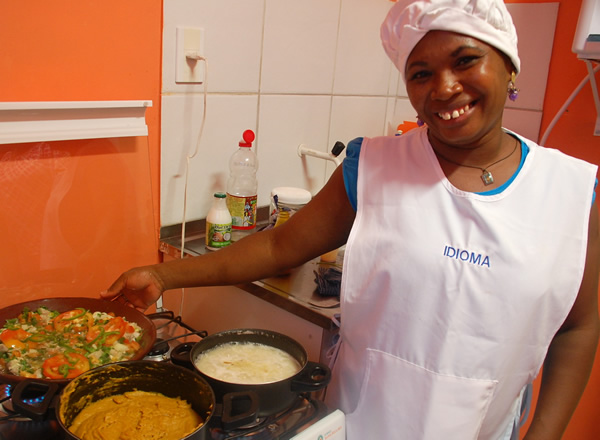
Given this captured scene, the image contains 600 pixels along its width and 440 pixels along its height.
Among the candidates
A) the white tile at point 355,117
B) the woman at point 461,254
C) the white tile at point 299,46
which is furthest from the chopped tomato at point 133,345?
the white tile at point 355,117

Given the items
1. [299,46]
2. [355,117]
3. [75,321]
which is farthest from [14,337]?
[355,117]

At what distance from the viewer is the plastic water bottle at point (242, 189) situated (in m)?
1.65

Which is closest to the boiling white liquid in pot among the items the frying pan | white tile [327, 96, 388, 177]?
the frying pan

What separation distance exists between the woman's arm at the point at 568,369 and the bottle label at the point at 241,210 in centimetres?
90

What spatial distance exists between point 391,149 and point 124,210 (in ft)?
2.31

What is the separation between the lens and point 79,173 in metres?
1.31

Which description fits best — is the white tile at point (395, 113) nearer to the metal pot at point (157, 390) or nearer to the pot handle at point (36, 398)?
the metal pot at point (157, 390)

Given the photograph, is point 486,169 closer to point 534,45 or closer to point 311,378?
point 311,378

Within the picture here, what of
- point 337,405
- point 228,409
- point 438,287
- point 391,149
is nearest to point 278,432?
point 228,409

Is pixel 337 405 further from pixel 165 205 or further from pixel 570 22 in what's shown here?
pixel 570 22

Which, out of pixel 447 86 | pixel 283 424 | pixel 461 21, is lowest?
pixel 283 424

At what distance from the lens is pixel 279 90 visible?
1767 millimetres

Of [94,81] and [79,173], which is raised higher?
[94,81]

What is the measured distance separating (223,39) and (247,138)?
10.8 inches
